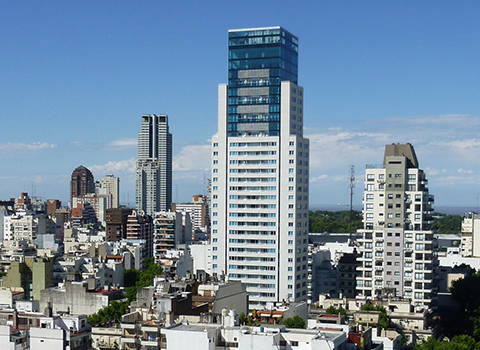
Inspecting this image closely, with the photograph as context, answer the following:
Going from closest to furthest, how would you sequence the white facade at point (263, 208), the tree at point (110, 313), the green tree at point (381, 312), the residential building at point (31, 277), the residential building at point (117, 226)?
the green tree at point (381, 312), the tree at point (110, 313), the residential building at point (31, 277), the white facade at point (263, 208), the residential building at point (117, 226)

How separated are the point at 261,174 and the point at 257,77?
13231mm

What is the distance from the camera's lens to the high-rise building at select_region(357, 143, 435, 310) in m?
85.8

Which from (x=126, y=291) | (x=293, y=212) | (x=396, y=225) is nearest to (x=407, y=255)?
(x=396, y=225)

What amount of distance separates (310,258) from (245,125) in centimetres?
2244

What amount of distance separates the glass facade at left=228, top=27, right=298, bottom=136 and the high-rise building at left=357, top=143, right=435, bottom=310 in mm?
15692

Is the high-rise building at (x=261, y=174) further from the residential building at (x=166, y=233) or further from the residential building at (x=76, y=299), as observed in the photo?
the residential building at (x=166, y=233)

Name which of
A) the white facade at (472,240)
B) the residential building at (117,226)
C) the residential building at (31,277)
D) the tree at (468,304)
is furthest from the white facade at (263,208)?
the residential building at (117,226)

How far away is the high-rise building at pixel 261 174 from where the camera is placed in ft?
308

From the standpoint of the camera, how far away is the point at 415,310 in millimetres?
74125

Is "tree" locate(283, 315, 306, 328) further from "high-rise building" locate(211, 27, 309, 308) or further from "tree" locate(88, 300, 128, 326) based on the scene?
"high-rise building" locate(211, 27, 309, 308)

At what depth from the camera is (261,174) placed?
95.1 meters

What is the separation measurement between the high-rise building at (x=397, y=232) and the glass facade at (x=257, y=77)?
15.7 m

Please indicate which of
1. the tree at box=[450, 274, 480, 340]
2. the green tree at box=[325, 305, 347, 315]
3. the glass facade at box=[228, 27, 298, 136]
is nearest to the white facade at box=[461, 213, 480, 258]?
the tree at box=[450, 274, 480, 340]

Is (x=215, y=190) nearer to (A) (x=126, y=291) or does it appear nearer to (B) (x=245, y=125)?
(B) (x=245, y=125)
